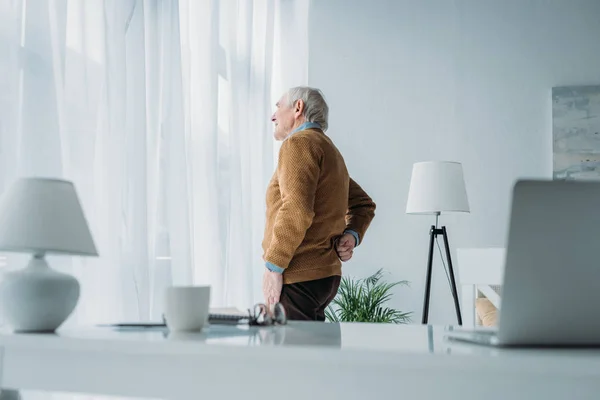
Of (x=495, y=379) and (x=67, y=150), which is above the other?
(x=67, y=150)

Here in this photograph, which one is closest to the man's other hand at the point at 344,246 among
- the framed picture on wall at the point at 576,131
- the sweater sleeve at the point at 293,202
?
the sweater sleeve at the point at 293,202

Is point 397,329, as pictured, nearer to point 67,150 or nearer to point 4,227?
point 4,227

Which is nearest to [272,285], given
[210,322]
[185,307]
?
[210,322]

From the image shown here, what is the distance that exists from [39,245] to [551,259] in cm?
85

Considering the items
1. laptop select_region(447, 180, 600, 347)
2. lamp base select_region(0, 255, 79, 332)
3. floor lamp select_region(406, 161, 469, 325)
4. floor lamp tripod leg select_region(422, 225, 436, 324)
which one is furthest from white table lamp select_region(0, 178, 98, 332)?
floor lamp tripod leg select_region(422, 225, 436, 324)

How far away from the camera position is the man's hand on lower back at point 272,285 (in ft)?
8.25

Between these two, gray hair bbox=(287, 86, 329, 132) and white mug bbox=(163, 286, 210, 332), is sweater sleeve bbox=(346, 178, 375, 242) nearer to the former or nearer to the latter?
gray hair bbox=(287, 86, 329, 132)

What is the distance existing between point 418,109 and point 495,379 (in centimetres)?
461

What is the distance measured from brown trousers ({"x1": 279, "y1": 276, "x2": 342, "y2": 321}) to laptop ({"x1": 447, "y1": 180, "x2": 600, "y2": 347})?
167cm

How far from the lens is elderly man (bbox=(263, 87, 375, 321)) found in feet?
8.16

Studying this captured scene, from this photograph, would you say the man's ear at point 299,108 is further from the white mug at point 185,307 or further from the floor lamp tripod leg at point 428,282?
the floor lamp tripod leg at point 428,282

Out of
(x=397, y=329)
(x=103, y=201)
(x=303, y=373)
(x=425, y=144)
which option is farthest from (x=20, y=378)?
(x=425, y=144)

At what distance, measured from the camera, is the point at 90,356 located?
40.0 inches

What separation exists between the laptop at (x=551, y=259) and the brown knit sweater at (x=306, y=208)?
160cm
